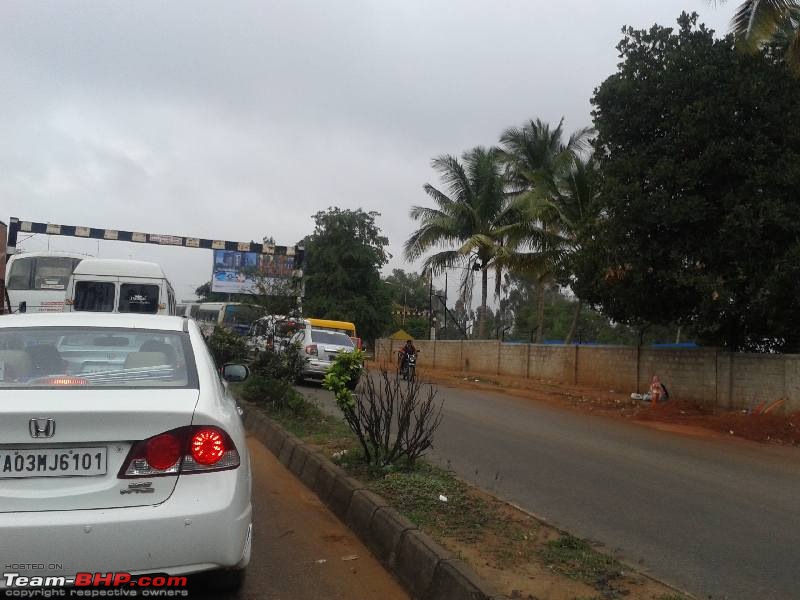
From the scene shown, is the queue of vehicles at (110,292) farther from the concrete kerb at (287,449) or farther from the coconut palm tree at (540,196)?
the coconut palm tree at (540,196)

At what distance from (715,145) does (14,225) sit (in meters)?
31.3

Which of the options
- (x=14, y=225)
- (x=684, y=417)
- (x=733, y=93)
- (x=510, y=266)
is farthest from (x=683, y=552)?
(x=14, y=225)

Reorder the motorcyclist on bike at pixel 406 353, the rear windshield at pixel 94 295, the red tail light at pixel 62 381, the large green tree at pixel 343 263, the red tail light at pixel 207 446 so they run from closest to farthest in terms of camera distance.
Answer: the red tail light at pixel 207 446, the red tail light at pixel 62 381, the rear windshield at pixel 94 295, the motorcyclist on bike at pixel 406 353, the large green tree at pixel 343 263

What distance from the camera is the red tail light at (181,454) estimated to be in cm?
360

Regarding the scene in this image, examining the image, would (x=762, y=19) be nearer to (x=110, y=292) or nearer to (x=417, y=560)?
(x=417, y=560)

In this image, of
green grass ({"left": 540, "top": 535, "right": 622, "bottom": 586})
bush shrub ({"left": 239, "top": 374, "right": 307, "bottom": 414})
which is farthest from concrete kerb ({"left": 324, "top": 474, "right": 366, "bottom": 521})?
bush shrub ({"left": 239, "top": 374, "right": 307, "bottom": 414})

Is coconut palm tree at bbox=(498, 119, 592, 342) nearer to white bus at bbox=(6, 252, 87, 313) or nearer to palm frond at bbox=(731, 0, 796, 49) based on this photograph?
palm frond at bbox=(731, 0, 796, 49)

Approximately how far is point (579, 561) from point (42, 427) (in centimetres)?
334

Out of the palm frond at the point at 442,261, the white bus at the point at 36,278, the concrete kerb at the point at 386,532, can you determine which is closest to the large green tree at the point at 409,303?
the palm frond at the point at 442,261

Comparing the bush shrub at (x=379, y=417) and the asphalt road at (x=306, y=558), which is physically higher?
the bush shrub at (x=379, y=417)

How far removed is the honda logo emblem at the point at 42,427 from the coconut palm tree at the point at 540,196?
19424 millimetres

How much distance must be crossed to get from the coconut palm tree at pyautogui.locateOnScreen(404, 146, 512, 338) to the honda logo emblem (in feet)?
97.0

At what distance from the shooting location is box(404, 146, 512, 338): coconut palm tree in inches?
1325

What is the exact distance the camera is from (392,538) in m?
5.36
